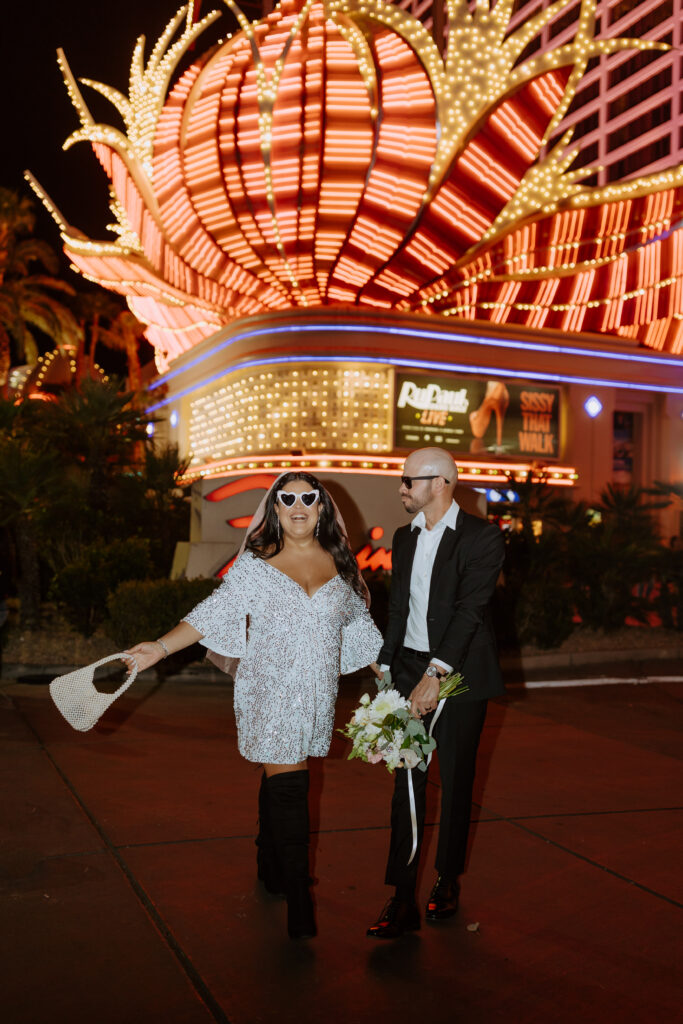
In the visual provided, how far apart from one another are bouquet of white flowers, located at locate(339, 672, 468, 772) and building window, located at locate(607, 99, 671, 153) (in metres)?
91.3

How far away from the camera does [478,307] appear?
77.7 ft

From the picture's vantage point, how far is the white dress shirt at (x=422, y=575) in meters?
4.38

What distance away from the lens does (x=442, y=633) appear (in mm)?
Answer: 4270

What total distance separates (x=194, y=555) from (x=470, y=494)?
21.1 feet

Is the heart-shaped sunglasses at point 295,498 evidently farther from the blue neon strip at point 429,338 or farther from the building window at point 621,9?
the building window at point 621,9

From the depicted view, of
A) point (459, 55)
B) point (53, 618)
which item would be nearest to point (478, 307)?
point (459, 55)

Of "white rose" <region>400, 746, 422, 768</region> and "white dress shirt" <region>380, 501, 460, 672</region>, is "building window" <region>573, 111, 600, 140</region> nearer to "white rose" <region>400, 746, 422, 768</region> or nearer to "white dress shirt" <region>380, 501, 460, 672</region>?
"white dress shirt" <region>380, 501, 460, 672</region>

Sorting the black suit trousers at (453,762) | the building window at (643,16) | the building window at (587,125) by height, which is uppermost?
the building window at (643,16)

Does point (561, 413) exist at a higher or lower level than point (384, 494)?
higher

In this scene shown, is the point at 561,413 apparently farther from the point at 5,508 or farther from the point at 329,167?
the point at 5,508

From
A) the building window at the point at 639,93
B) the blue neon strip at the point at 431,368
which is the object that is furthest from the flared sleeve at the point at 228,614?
the building window at the point at 639,93

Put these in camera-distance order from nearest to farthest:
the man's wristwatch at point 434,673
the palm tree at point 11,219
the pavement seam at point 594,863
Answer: the man's wristwatch at point 434,673
the pavement seam at point 594,863
the palm tree at point 11,219

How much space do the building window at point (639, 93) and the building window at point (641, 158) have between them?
411cm

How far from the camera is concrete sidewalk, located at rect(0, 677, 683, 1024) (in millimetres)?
3555
